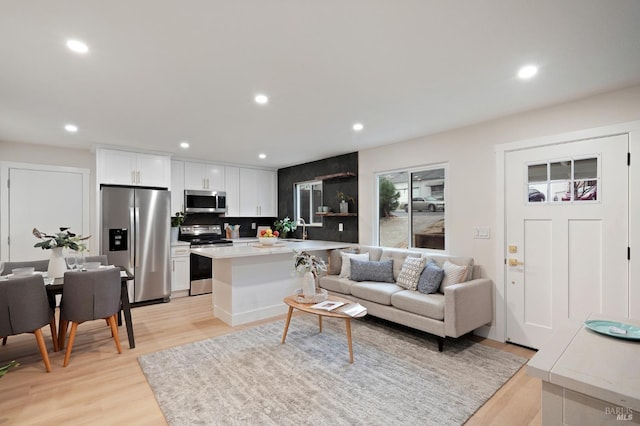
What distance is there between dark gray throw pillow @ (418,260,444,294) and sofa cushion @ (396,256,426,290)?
0.30 feet

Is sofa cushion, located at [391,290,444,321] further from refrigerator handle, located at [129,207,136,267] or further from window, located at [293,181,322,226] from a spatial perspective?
refrigerator handle, located at [129,207,136,267]

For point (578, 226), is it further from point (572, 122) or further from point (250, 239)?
point (250, 239)

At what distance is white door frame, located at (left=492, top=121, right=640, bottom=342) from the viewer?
8.60ft

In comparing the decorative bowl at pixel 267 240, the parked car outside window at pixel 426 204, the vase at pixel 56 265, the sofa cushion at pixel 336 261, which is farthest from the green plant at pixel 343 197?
the vase at pixel 56 265

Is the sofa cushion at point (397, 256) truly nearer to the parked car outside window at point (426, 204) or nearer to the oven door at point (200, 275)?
the parked car outside window at point (426, 204)

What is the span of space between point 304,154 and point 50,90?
348 centimetres

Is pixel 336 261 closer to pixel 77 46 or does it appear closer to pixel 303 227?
pixel 303 227

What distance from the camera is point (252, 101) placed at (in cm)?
298

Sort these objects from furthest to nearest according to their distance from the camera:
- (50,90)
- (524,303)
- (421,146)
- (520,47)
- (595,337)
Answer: (421,146) < (524,303) < (50,90) < (520,47) < (595,337)

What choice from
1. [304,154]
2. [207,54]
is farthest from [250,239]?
[207,54]

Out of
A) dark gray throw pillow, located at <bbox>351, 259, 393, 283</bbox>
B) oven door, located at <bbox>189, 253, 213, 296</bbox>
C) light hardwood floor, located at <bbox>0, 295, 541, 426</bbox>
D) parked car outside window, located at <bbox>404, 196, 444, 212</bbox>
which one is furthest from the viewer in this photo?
oven door, located at <bbox>189, 253, 213, 296</bbox>

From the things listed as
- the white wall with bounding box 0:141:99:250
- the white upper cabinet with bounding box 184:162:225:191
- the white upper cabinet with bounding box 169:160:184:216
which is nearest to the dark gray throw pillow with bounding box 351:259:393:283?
the white upper cabinet with bounding box 184:162:225:191

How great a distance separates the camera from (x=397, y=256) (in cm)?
423

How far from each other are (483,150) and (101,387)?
438 cm
